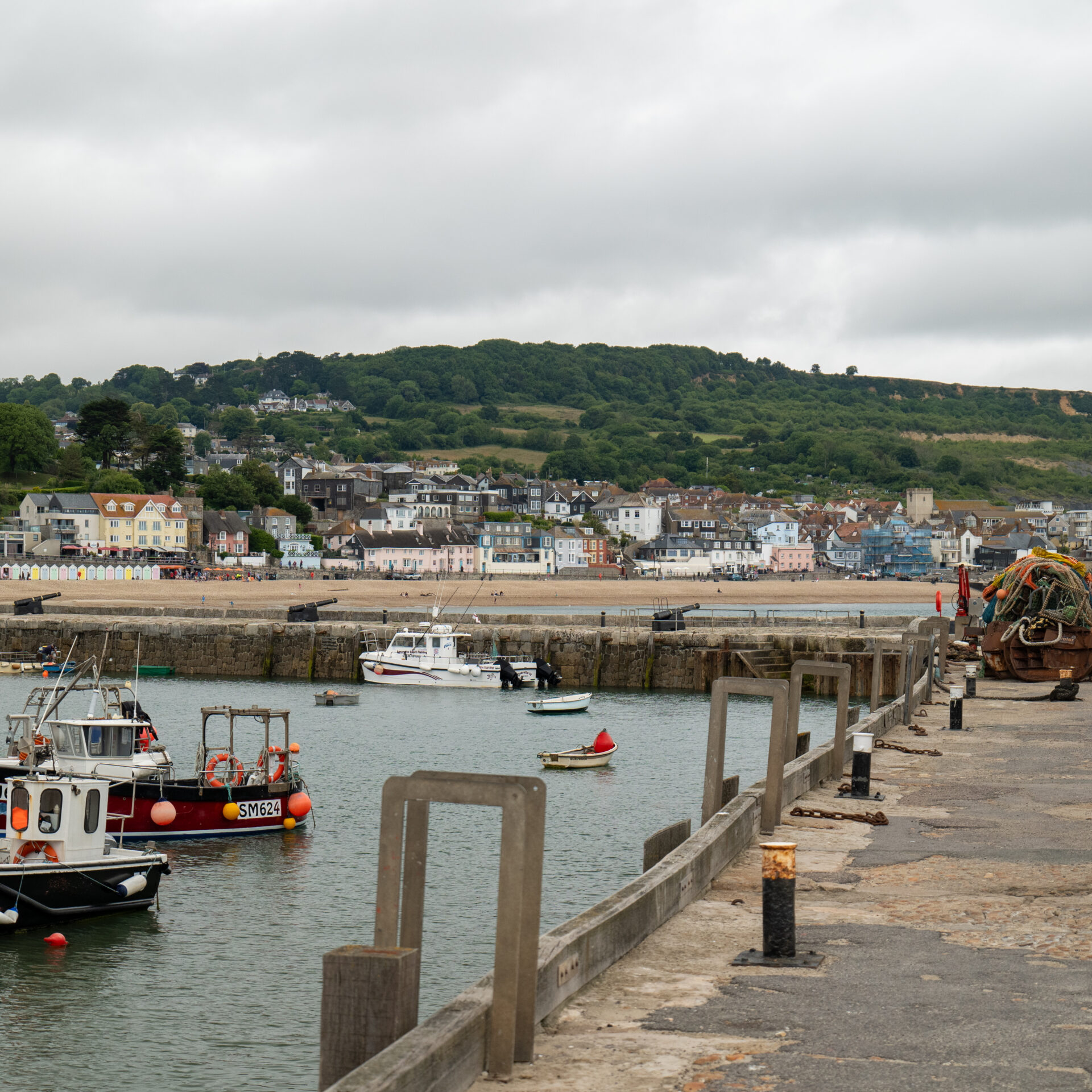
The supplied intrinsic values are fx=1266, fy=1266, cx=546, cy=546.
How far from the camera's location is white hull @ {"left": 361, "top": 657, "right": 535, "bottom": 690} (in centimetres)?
4662

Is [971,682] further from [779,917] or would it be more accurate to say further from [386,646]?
[386,646]

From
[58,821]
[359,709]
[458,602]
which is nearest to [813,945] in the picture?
[58,821]

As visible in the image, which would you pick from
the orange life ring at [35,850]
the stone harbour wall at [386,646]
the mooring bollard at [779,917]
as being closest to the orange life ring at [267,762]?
the orange life ring at [35,850]

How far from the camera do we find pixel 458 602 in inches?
3620

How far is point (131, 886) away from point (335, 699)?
2428cm

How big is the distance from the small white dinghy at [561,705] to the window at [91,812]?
22.9 m

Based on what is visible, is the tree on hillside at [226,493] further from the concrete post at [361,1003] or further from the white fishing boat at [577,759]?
the concrete post at [361,1003]

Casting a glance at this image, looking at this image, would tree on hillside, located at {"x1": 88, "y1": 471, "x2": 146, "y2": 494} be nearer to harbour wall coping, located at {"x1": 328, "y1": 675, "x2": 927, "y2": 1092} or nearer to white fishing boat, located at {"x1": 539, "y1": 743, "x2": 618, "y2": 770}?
white fishing boat, located at {"x1": 539, "y1": 743, "x2": 618, "y2": 770}

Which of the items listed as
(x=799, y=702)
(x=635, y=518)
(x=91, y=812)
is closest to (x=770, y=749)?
(x=799, y=702)

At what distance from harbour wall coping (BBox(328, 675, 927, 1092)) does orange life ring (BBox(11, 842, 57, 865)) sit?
9327mm

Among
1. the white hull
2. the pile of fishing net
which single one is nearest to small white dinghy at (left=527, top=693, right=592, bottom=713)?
the white hull

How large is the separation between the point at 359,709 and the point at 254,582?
63.6 m

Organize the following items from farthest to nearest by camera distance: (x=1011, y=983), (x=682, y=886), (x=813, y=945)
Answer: (x=682, y=886) → (x=813, y=945) → (x=1011, y=983)

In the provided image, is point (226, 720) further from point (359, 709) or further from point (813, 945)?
point (813, 945)
